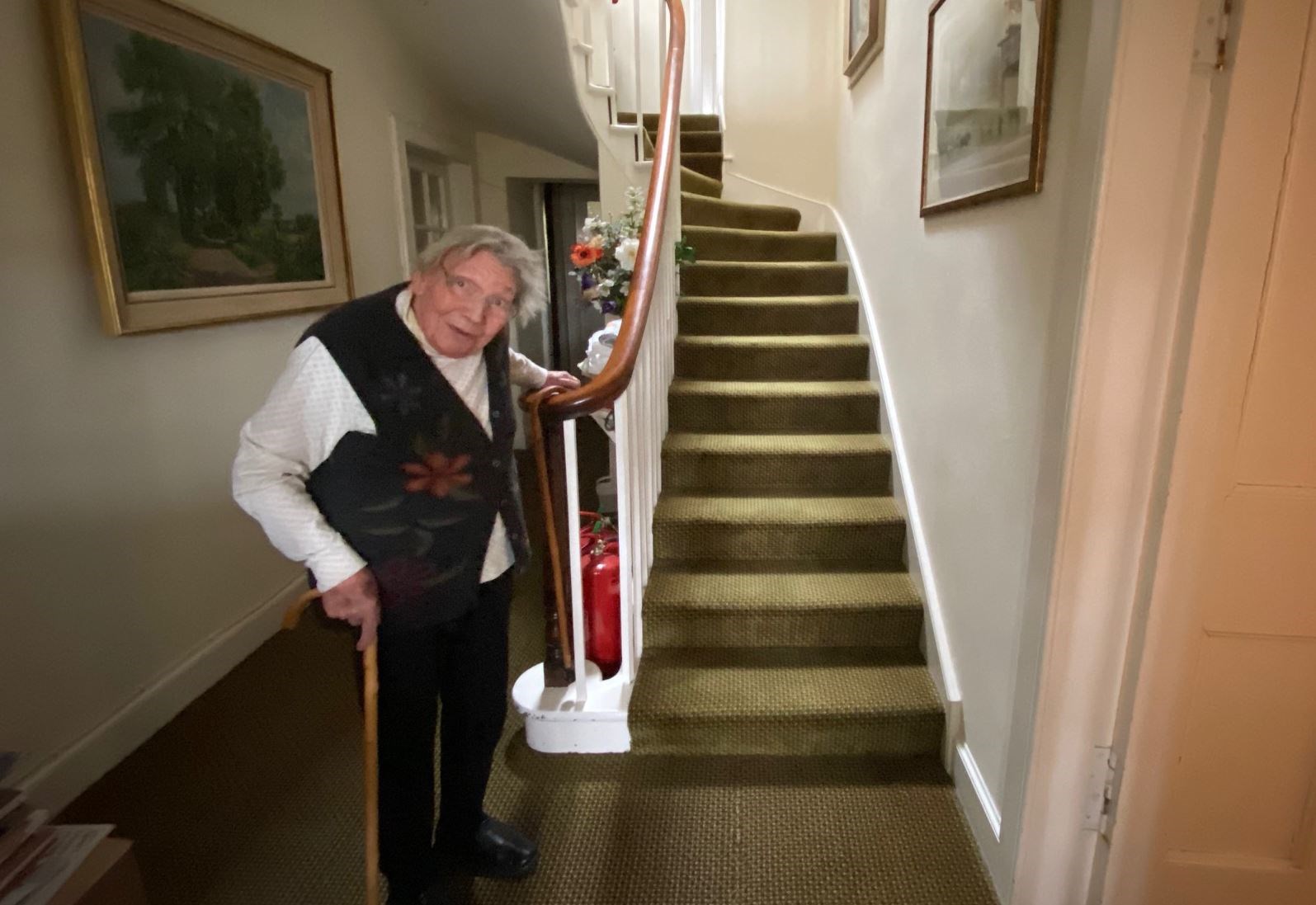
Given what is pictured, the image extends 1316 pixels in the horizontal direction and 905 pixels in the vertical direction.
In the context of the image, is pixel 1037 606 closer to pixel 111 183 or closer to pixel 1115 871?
pixel 1115 871

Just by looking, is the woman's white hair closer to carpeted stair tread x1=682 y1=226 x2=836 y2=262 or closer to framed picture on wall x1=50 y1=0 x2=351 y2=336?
framed picture on wall x1=50 y1=0 x2=351 y2=336

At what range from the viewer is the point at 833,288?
3.23 metres

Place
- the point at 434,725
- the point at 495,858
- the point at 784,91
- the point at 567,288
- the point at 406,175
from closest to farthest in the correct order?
the point at 434,725, the point at 495,858, the point at 406,175, the point at 784,91, the point at 567,288

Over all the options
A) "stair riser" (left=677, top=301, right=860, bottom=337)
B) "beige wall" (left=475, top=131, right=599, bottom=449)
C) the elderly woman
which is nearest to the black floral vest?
A: the elderly woman

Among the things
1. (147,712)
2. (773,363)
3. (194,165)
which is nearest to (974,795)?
(773,363)

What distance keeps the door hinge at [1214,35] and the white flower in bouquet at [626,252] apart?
1.66 m

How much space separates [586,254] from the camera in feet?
8.57

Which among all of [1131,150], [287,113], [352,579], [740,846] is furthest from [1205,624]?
[287,113]

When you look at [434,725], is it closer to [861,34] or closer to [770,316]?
[770,316]

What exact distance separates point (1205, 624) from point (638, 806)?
122 cm

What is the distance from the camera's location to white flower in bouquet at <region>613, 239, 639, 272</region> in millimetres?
2500

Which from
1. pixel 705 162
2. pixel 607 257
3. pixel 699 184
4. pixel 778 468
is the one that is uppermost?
pixel 705 162

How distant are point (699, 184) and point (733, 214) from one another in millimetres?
230

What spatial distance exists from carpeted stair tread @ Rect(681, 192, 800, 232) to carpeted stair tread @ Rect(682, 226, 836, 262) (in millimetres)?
81
